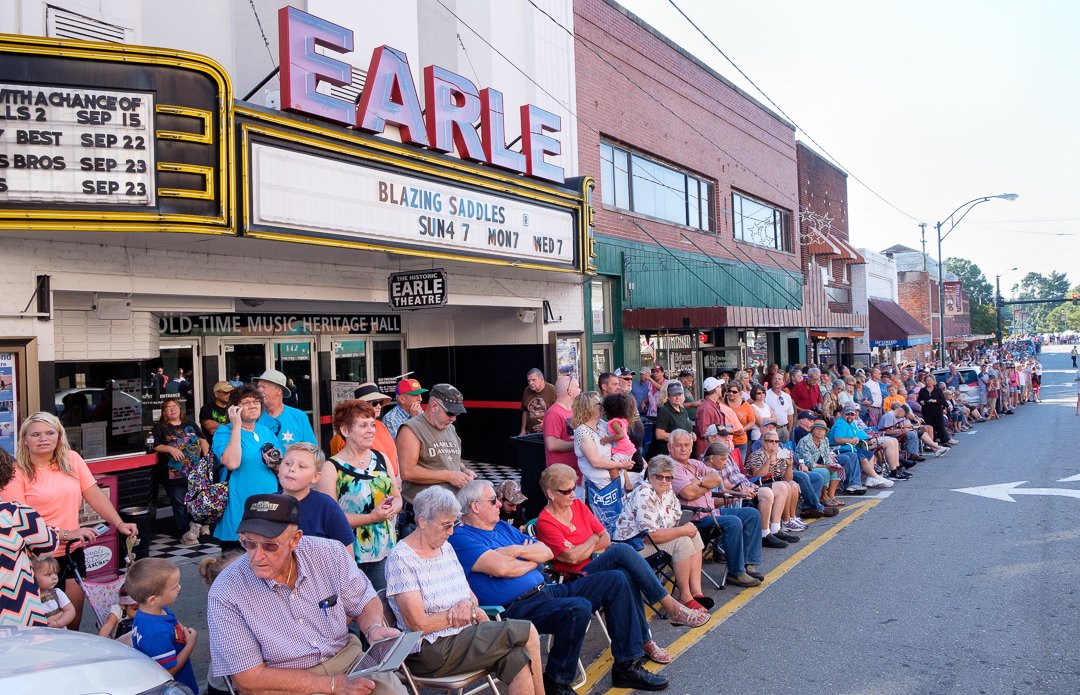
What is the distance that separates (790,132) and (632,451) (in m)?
20.0

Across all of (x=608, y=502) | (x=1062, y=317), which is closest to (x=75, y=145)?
(x=608, y=502)

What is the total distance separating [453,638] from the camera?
4309mm

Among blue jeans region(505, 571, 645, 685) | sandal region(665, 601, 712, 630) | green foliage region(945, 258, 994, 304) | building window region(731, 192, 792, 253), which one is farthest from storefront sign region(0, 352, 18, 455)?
green foliage region(945, 258, 994, 304)

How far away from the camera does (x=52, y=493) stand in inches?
196

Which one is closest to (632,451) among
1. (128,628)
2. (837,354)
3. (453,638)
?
(453,638)

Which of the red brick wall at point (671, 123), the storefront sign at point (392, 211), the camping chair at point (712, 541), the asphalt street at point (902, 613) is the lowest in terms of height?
the asphalt street at point (902, 613)

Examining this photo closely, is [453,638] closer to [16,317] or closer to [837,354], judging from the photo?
[16,317]

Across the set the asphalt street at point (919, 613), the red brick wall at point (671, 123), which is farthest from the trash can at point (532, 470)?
the red brick wall at point (671, 123)

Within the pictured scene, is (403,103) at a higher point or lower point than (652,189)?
lower

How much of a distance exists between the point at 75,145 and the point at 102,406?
9.71 ft

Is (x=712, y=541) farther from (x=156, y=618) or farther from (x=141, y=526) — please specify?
(x=141, y=526)

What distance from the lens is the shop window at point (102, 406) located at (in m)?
8.05

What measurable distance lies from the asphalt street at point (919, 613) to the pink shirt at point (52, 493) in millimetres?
3832

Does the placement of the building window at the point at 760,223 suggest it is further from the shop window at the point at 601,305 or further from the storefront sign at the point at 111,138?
the storefront sign at the point at 111,138
